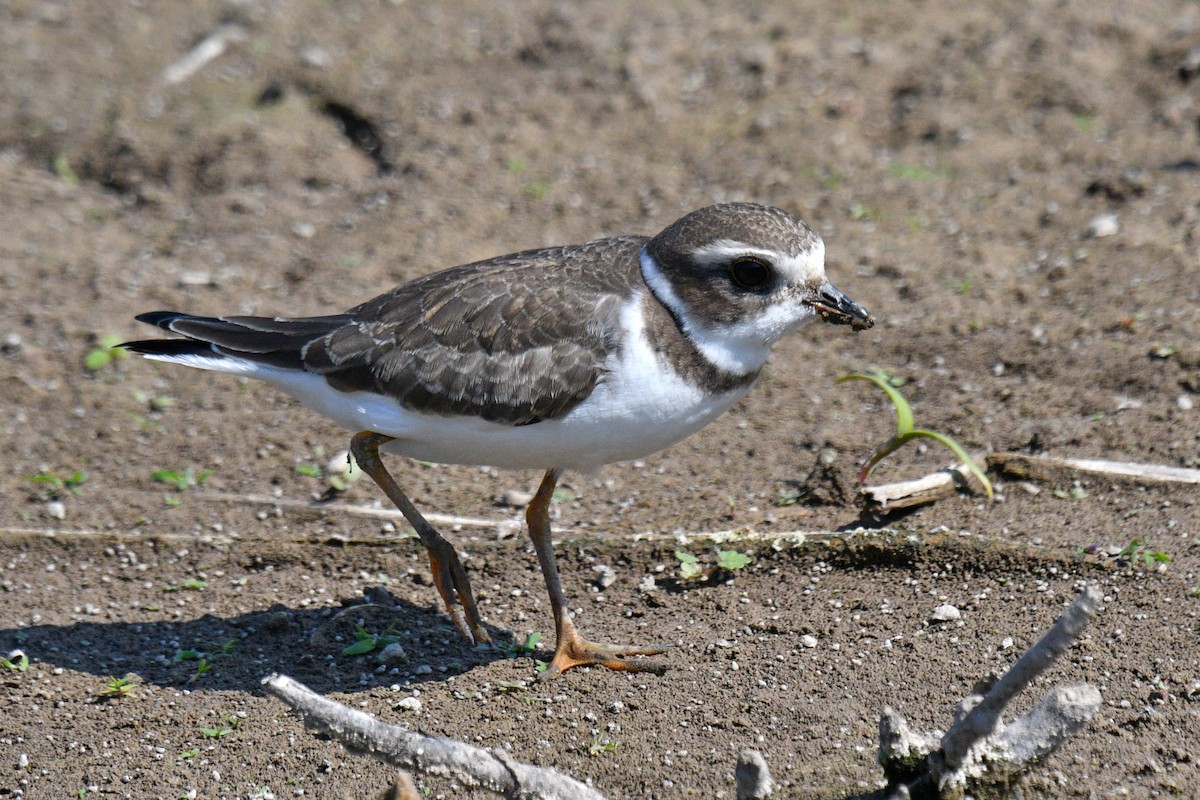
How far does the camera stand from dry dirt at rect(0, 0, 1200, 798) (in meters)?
4.92

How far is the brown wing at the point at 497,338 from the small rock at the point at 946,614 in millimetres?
1749

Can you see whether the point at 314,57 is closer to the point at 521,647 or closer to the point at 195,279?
the point at 195,279

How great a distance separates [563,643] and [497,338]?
4.32 feet

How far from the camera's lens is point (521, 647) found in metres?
5.54

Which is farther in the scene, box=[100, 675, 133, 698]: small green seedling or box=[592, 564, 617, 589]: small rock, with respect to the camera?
box=[592, 564, 617, 589]: small rock

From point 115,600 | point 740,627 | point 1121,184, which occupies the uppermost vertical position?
point 1121,184

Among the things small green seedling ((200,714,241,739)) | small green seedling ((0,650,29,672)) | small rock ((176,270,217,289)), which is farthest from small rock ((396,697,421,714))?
small rock ((176,270,217,289))

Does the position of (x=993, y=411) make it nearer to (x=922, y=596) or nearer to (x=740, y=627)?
(x=922, y=596)

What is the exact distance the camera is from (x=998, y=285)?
7.90 metres

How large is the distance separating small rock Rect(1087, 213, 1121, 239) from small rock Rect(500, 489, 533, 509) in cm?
414

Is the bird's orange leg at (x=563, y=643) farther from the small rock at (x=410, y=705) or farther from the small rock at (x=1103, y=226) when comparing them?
the small rock at (x=1103, y=226)

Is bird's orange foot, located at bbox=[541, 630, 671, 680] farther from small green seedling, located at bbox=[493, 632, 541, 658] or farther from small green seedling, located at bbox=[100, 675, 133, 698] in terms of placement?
small green seedling, located at bbox=[100, 675, 133, 698]

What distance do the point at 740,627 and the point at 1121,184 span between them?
4816mm

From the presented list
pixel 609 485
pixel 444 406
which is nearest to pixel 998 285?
pixel 609 485
